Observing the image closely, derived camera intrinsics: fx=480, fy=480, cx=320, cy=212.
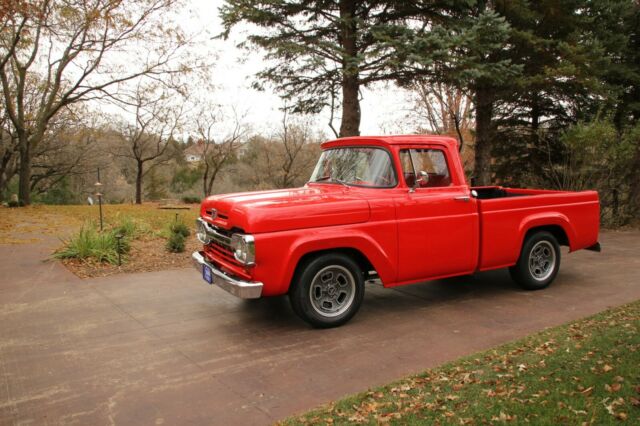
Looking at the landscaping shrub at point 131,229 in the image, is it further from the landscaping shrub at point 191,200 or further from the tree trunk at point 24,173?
the landscaping shrub at point 191,200

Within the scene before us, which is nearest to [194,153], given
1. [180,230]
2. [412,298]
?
[180,230]

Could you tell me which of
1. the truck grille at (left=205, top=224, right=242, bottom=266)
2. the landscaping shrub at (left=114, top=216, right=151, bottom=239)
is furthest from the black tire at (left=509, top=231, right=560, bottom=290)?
the landscaping shrub at (left=114, top=216, right=151, bottom=239)

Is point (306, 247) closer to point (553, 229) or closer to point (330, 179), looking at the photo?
point (330, 179)

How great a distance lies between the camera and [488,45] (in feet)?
33.5

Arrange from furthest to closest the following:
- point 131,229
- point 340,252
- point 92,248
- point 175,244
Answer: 1. point 131,229
2. point 175,244
3. point 92,248
4. point 340,252

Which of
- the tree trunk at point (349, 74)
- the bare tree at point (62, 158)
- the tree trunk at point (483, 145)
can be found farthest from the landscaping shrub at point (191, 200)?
the tree trunk at point (349, 74)

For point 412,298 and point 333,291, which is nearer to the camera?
point 333,291

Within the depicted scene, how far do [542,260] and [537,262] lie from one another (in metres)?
0.10

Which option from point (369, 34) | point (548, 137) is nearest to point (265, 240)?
point (369, 34)

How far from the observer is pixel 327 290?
5.20 meters

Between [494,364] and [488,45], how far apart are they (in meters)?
8.15

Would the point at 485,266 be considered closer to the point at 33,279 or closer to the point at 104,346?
the point at 104,346

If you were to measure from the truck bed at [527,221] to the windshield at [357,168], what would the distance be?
1346mm

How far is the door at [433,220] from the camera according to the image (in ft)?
18.0
